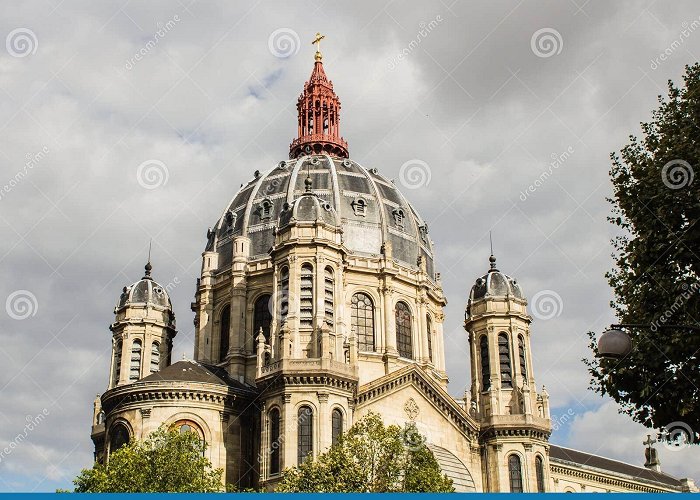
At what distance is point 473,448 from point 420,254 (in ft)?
54.8

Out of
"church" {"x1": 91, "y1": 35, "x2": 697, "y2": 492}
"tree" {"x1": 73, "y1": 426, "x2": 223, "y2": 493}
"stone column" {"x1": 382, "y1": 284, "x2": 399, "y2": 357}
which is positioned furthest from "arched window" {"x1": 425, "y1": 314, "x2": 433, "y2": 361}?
"tree" {"x1": 73, "y1": 426, "x2": 223, "y2": 493}

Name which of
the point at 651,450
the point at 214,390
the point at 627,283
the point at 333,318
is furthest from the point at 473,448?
the point at 651,450

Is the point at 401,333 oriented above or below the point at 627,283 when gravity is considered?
above

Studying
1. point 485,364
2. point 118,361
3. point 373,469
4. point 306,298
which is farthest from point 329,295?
point 118,361

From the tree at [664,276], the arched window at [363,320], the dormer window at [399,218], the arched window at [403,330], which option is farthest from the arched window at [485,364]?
the tree at [664,276]

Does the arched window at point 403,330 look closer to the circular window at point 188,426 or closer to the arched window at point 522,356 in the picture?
the arched window at point 522,356

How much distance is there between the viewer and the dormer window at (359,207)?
6650 centimetres

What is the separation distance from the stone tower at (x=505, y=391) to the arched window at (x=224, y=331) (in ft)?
58.3

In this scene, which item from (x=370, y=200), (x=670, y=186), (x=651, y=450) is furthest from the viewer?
(x=651, y=450)

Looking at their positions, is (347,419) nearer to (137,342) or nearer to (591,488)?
(137,342)

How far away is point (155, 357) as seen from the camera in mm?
63375

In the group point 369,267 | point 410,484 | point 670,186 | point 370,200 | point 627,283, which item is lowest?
point 410,484

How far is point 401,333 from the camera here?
209ft

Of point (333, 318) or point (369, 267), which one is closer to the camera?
point (333, 318)
